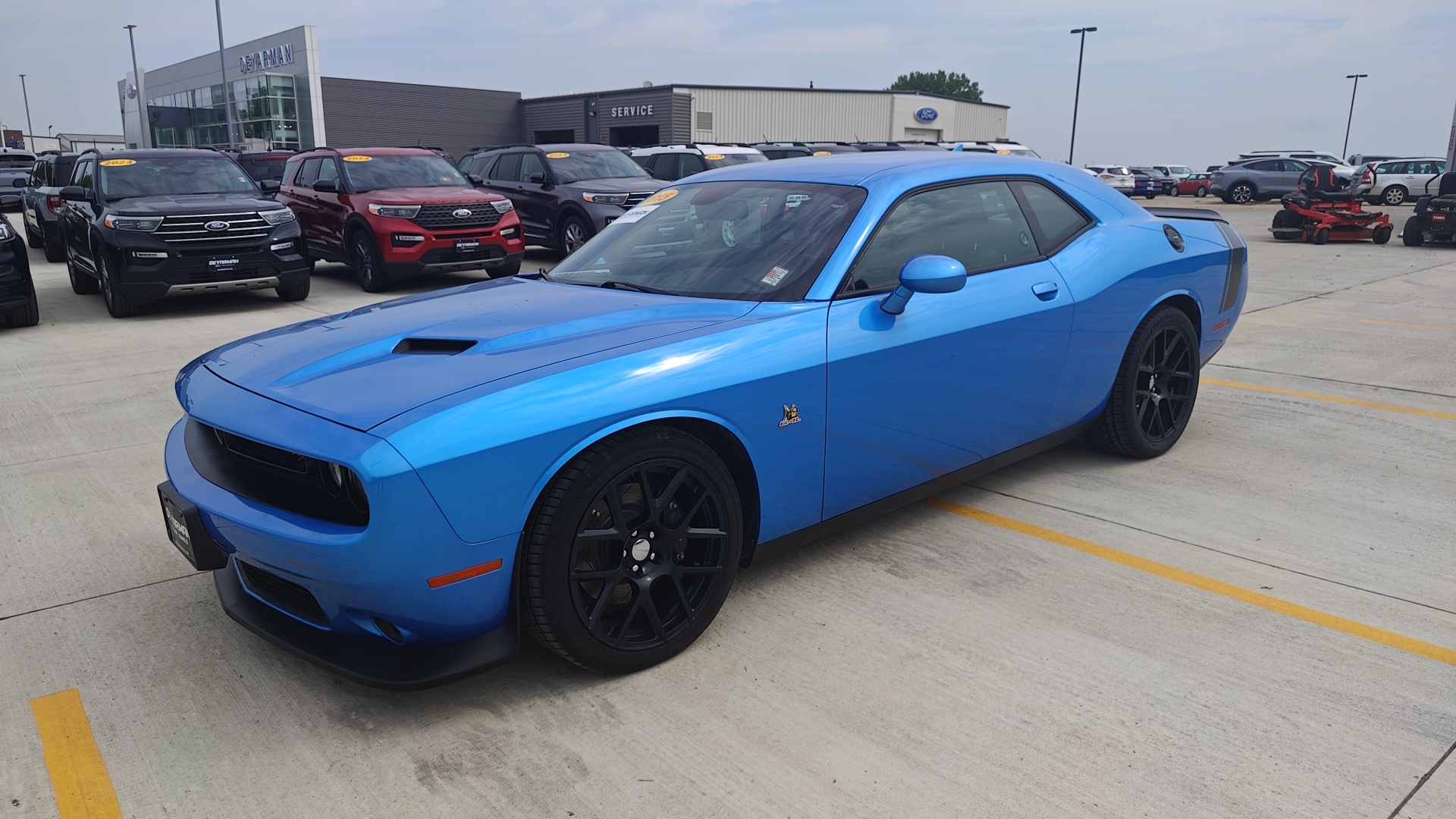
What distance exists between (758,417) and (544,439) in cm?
76

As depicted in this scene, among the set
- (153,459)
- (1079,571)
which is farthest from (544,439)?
(153,459)

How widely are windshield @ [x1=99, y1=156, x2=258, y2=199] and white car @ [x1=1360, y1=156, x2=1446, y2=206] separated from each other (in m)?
35.7

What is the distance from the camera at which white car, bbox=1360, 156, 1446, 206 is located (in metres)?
33.9

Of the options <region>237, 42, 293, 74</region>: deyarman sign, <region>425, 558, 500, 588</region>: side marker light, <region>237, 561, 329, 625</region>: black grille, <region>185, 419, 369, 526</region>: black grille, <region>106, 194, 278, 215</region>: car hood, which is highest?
<region>237, 42, 293, 74</region>: deyarman sign

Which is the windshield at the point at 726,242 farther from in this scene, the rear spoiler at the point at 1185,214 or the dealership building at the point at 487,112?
the dealership building at the point at 487,112

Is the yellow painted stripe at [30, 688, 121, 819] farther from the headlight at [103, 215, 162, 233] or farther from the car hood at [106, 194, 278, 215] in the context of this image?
the car hood at [106, 194, 278, 215]

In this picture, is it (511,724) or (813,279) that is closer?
(511,724)

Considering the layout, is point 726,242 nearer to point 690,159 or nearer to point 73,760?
point 73,760

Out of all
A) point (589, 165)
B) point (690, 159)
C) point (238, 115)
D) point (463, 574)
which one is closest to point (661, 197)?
point (463, 574)

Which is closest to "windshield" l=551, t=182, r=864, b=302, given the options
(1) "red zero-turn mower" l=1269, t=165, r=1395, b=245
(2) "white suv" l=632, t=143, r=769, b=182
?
(2) "white suv" l=632, t=143, r=769, b=182

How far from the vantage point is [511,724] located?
274cm

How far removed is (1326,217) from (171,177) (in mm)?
18768

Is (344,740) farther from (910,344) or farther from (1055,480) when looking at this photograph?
(1055,480)

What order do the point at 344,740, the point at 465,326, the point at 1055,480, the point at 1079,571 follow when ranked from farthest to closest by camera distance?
the point at 1055,480 → the point at 1079,571 → the point at 465,326 → the point at 344,740
